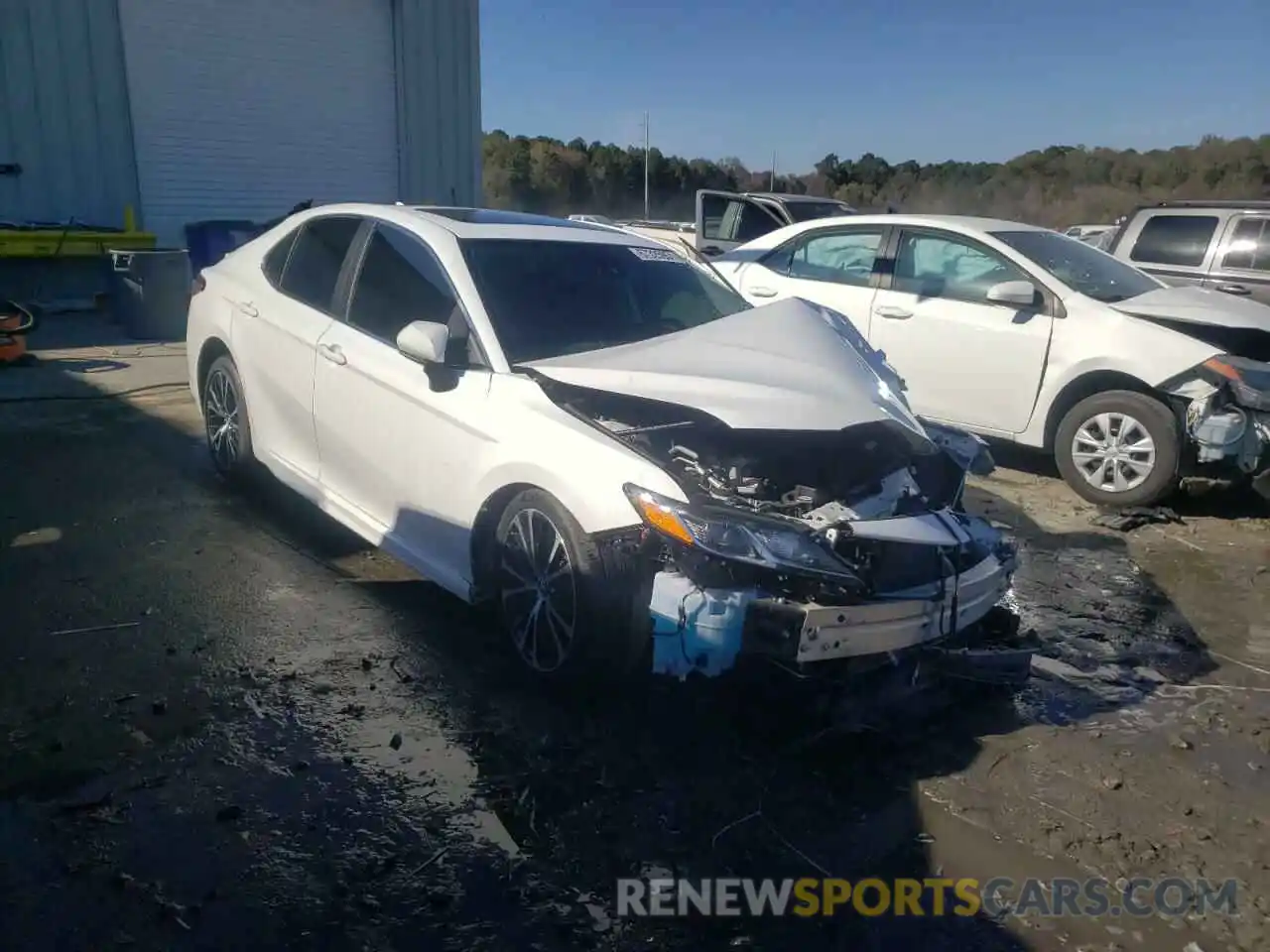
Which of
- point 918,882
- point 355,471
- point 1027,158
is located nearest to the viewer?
point 918,882

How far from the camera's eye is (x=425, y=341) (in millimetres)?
3830

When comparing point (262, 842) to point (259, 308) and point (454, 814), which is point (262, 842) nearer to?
point (454, 814)

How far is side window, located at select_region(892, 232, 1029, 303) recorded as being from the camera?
692 centimetres

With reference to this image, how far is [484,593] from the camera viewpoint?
384 centimetres

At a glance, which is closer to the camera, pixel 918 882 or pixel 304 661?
pixel 918 882

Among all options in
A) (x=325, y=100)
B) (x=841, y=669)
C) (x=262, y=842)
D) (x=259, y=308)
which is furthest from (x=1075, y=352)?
(x=325, y=100)

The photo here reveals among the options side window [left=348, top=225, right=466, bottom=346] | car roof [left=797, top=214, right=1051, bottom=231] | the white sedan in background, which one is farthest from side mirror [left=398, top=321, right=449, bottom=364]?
car roof [left=797, top=214, right=1051, bottom=231]

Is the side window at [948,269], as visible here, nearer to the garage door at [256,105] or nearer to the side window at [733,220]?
the side window at [733,220]

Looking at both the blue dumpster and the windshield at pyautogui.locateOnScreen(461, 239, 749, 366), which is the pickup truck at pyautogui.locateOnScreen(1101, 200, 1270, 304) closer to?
the windshield at pyautogui.locateOnScreen(461, 239, 749, 366)

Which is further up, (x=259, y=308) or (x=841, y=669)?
(x=259, y=308)

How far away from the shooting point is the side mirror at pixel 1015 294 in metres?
6.51

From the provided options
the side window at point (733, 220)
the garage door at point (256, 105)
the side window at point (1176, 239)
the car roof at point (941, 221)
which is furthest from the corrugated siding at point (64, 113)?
the side window at point (1176, 239)

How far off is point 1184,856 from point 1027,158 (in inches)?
2282

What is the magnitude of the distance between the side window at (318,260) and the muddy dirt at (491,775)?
133cm
